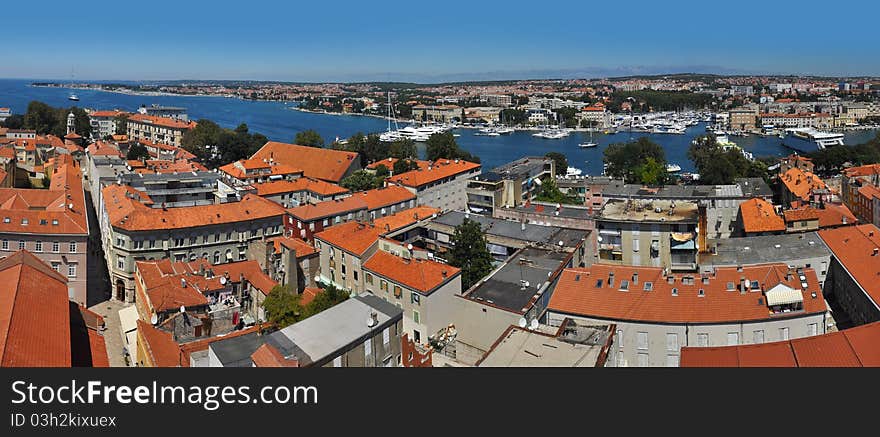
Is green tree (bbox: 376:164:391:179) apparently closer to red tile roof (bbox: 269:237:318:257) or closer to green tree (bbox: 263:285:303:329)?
red tile roof (bbox: 269:237:318:257)

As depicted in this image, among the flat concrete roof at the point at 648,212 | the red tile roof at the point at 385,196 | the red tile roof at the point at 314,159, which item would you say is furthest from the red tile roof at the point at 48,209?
the flat concrete roof at the point at 648,212

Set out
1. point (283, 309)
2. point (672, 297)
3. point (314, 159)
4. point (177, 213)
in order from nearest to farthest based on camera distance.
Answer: point (672, 297) < point (283, 309) < point (177, 213) < point (314, 159)

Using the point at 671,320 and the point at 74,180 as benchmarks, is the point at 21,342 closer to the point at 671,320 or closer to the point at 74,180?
the point at 671,320

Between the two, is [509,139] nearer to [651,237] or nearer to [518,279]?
[651,237]

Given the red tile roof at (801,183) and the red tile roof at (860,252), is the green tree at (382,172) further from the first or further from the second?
the red tile roof at (860,252)

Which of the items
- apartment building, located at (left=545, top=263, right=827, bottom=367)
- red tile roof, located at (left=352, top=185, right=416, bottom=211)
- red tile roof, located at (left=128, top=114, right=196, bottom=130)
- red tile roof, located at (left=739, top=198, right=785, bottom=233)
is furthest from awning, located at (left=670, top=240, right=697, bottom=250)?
red tile roof, located at (left=128, top=114, right=196, bottom=130)

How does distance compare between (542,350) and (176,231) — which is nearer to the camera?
(542,350)

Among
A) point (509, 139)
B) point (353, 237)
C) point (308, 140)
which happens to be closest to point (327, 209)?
point (353, 237)
